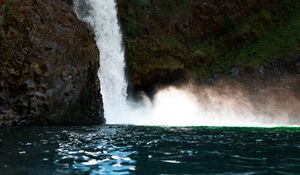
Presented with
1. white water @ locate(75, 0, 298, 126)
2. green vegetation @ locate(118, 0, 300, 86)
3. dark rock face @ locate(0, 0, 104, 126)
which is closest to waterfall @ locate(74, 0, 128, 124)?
white water @ locate(75, 0, 298, 126)

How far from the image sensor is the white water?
35188mm

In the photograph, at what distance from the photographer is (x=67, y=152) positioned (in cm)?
1367

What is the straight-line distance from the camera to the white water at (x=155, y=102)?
3519cm

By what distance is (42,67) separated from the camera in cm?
2603

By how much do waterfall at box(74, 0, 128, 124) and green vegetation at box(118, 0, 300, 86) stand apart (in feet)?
6.77

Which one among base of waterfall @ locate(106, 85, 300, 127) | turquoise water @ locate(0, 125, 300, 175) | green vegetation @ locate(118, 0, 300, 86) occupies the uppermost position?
green vegetation @ locate(118, 0, 300, 86)

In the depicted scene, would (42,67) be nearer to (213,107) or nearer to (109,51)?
(109,51)

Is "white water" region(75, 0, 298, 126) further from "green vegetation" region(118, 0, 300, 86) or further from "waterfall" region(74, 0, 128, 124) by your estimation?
"green vegetation" region(118, 0, 300, 86)

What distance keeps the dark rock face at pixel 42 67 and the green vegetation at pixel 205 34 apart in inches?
426

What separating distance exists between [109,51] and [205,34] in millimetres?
12312

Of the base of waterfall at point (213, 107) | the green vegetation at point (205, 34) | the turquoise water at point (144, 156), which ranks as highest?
the green vegetation at point (205, 34)

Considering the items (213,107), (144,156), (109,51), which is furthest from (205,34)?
(144,156)

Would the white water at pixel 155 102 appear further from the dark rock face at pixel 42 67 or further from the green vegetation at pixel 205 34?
the dark rock face at pixel 42 67

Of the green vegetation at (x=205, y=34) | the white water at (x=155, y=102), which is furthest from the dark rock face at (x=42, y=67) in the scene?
the green vegetation at (x=205, y=34)
